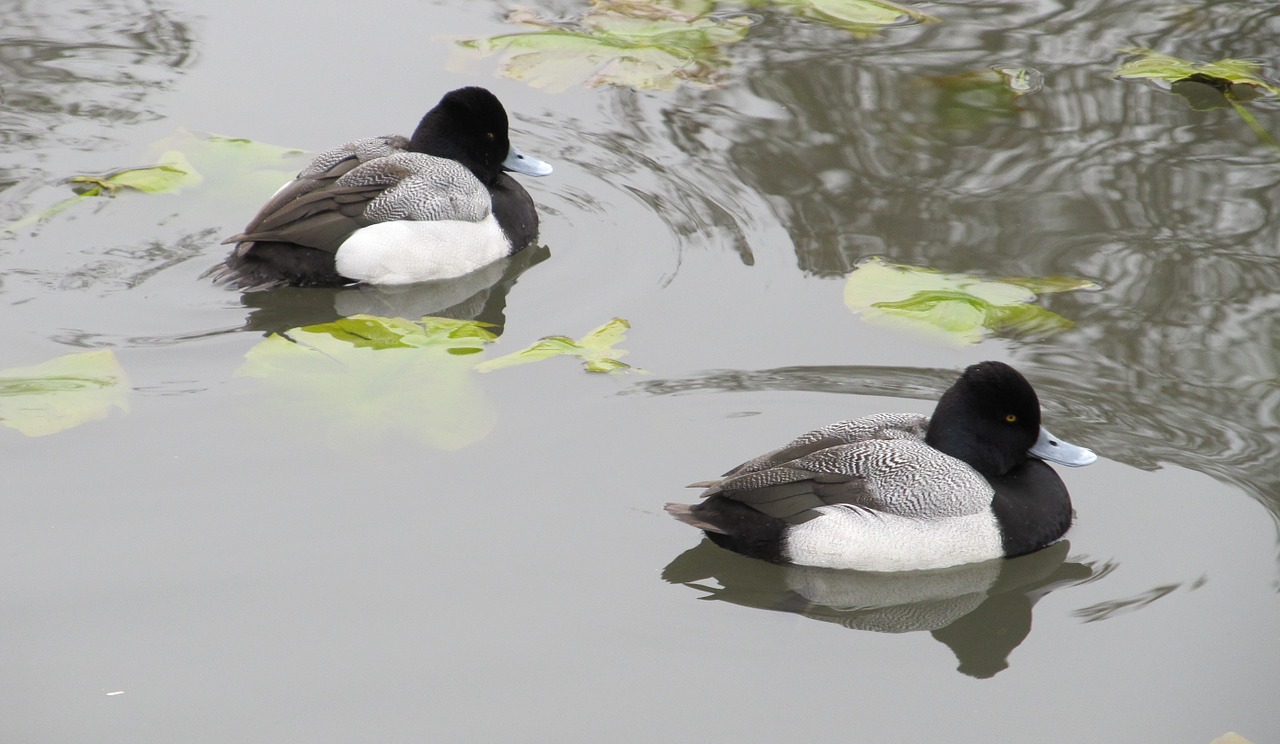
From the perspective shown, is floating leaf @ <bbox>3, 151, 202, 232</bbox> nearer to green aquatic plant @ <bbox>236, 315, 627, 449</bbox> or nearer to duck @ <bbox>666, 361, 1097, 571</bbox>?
green aquatic plant @ <bbox>236, 315, 627, 449</bbox>

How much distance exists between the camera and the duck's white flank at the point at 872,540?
584 cm

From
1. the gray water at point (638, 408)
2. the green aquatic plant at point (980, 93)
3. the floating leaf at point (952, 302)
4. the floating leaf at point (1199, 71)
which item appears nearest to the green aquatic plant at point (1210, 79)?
the floating leaf at point (1199, 71)

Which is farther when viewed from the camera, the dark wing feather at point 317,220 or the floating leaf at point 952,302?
the dark wing feather at point 317,220

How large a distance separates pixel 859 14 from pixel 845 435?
578 cm

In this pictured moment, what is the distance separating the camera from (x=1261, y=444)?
262 inches

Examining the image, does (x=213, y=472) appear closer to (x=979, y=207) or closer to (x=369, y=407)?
(x=369, y=407)

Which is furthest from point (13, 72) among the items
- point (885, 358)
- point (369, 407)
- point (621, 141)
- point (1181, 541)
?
point (1181, 541)

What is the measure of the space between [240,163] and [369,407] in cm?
304

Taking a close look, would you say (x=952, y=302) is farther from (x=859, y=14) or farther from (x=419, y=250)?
(x=859, y=14)

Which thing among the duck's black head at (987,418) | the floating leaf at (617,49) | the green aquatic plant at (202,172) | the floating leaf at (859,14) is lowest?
the green aquatic plant at (202,172)

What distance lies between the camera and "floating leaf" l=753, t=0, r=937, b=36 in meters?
11.0

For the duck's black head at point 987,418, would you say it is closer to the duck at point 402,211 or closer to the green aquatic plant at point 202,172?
the duck at point 402,211

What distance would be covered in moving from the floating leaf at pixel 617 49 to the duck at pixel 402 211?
1276 mm

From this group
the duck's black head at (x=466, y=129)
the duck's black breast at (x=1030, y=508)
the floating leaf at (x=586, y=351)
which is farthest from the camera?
the duck's black head at (x=466, y=129)
